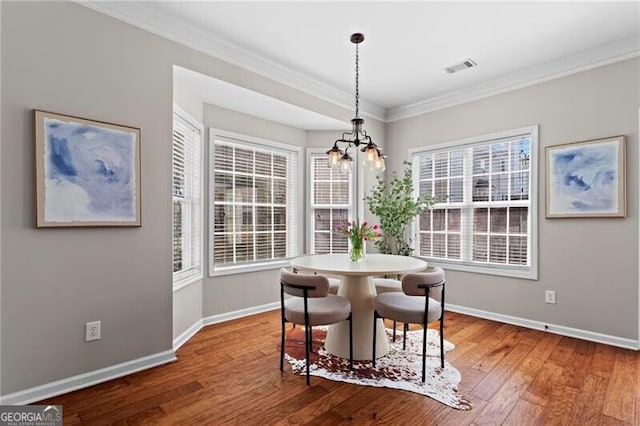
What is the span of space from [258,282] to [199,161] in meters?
1.59

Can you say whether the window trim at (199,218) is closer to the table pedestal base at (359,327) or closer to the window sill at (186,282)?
the window sill at (186,282)

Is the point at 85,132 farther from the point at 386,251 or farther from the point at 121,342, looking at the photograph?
the point at 386,251

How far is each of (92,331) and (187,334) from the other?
1.00 m

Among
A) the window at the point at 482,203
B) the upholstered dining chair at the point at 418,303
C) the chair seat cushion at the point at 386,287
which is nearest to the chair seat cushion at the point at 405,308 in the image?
the upholstered dining chair at the point at 418,303

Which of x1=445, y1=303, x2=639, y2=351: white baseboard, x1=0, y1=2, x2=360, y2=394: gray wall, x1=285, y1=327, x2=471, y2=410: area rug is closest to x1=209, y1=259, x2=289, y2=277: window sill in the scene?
x1=0, y1=2, x2=360, y2=394: gray wall

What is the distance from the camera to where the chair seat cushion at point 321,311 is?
2.41m

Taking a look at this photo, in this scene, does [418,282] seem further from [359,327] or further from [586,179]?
[586,179]

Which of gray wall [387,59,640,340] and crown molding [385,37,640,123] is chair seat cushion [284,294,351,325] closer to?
gray wall [387,59,640,340]

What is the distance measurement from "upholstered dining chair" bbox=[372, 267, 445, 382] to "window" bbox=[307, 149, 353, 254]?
1991mm

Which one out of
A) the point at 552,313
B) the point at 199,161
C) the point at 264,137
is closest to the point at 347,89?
the point at 264,137

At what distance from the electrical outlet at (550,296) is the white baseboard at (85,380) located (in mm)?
3629

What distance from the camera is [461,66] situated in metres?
3.46

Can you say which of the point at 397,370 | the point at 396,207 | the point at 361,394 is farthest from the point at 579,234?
the point at 361,394

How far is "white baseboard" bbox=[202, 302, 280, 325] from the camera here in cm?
362
